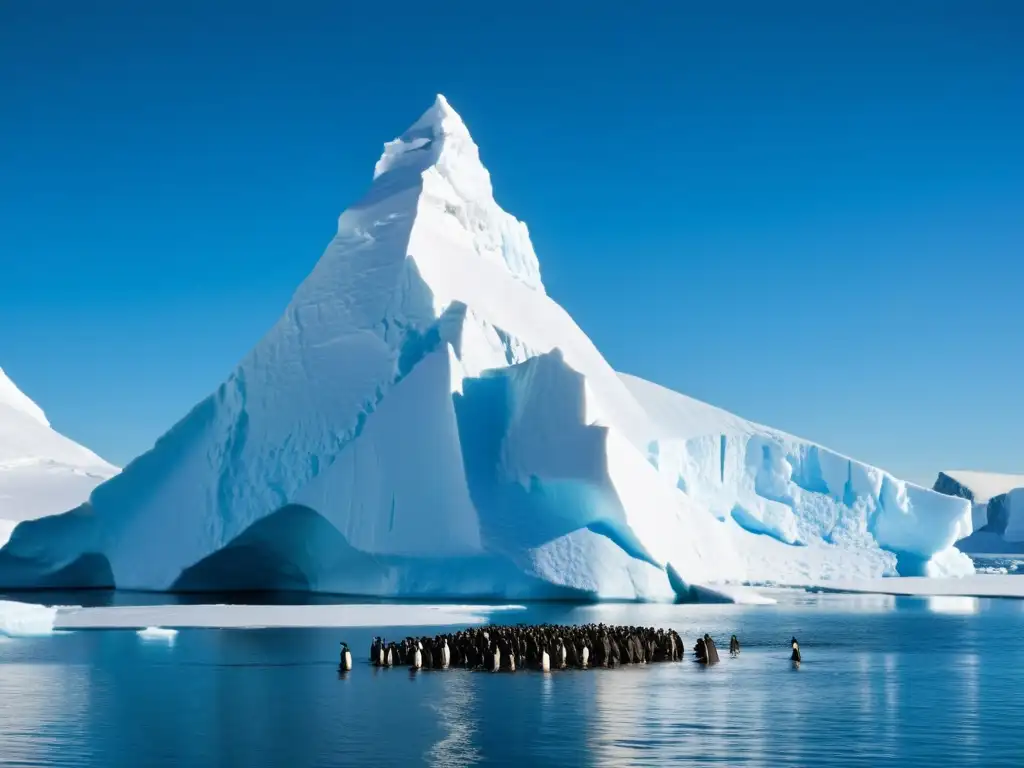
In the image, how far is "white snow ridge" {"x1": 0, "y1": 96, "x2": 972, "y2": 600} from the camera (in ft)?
115

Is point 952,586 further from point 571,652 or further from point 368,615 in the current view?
point 571,652

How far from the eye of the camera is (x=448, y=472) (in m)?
35.8

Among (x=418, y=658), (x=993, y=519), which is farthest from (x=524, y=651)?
(x=993, y=519)

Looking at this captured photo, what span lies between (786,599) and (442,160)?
20.7 m

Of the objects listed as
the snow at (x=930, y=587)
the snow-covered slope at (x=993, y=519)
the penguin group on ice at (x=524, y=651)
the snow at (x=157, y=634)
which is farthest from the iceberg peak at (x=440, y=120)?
the snow-covered slope at (x=993, y=519)

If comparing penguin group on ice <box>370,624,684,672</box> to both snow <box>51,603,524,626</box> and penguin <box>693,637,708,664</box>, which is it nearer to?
penguin <box>693,637,708,664</box>

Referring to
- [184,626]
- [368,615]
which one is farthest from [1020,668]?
[184,626]

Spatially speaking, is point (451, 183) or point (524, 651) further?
point (451, 183)

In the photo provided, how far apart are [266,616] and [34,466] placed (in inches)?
1531

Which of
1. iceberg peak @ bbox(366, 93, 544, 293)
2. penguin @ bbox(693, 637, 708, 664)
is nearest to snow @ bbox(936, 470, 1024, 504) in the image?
iceberg peak @ bbox(366, 93, 544, 293)

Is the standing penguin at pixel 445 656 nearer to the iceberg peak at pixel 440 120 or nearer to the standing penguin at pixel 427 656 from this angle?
the standing penguin at pixel 427 656

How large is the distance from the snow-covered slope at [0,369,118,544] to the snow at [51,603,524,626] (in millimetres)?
20940

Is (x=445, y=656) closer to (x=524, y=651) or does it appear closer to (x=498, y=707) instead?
(x=524, y=651)

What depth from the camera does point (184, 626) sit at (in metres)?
27.7
